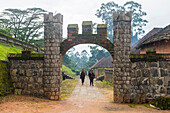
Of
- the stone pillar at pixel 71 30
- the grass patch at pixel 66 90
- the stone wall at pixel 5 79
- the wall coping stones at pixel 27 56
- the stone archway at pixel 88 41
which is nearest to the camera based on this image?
the stone wall at pixel 5 79

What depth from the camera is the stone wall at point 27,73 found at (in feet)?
27.8

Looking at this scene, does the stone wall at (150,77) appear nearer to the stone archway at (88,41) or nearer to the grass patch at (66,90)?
the stone archway at (88,41)

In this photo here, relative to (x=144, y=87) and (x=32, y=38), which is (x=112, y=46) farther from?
(x=32, y=38)

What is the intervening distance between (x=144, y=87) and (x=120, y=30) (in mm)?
3174

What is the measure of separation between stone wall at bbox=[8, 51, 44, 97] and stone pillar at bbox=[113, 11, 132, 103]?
13.0 ft

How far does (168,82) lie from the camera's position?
8.01m

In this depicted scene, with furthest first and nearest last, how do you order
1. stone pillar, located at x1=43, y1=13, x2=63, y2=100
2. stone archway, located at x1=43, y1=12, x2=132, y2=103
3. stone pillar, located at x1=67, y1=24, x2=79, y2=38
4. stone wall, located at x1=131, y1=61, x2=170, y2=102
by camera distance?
stone pillar, located at x1=67, y1=24, x2=79, y2=38 → stone pillar, located at x1=43, y1=13, x2=63, y2=100 → stone archway, located at x1=43, y1=12, x2=132, y2=103 → stone wall, located at x1=131, y1=61, x2=170, y2=102

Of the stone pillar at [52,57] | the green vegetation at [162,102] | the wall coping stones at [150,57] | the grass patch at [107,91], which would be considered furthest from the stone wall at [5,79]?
the green vegetation at [162,102]

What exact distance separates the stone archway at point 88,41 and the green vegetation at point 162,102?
1299 millimetres

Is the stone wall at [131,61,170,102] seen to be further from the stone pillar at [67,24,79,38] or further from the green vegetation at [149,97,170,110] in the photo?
the stone pillar at [67,24,79,38]

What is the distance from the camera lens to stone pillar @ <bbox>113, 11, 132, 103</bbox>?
8.11 metres

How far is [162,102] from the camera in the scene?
7.52m

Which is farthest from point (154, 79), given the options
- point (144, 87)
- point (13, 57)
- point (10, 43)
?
point (10, 43)

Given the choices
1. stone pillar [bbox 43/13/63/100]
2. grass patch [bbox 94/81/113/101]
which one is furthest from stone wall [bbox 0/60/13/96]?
grass patch [bbox 94/81/113/101]
